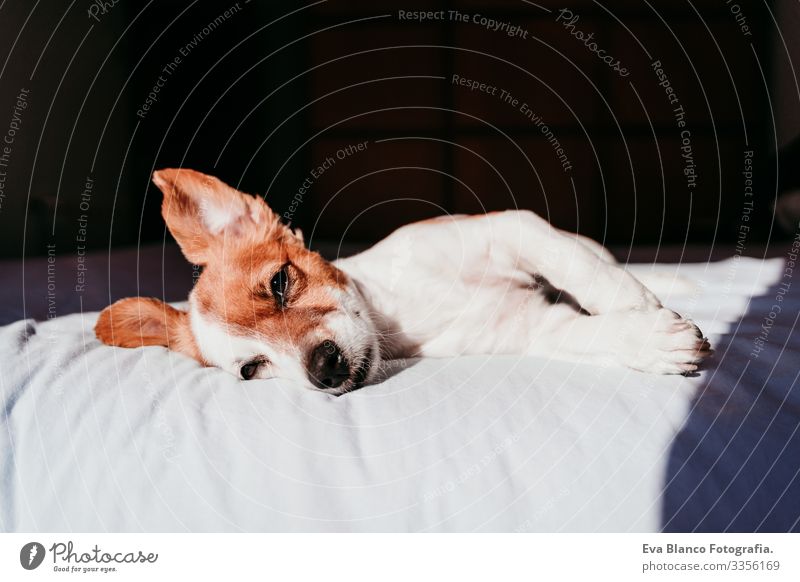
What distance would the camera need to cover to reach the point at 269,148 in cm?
224

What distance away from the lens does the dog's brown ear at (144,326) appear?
134cm

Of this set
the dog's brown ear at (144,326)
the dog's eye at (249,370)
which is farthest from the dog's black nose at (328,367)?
the dog's brown ear at (144,326)

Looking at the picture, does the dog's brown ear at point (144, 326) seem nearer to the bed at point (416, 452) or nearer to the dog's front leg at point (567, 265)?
the bed at point (416, 452)

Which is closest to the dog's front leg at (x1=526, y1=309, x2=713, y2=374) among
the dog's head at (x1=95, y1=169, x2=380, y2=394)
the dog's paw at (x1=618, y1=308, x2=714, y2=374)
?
the dog's paw at (x1=618, y1=308, x2=714, y2=374)

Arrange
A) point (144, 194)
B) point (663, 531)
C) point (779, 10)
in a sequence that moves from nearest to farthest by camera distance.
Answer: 1. point (663, 531)
2. point (779, 10)
3. point (144, 194)

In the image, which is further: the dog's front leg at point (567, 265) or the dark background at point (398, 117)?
the dark background at point (398, 117)

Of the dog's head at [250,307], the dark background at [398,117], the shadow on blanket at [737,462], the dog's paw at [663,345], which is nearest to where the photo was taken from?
the shadow on blanket at [737,462]

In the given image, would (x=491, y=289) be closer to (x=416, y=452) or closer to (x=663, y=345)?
(x=663, y=345)

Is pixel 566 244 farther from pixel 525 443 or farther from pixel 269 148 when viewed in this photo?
pixel 269 148

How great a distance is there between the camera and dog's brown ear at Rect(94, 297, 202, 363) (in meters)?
1.34
